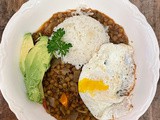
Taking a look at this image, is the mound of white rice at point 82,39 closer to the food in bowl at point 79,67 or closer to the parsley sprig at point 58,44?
the food in bowl at point 79,67

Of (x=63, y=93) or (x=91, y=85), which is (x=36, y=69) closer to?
(x=63, y=93)

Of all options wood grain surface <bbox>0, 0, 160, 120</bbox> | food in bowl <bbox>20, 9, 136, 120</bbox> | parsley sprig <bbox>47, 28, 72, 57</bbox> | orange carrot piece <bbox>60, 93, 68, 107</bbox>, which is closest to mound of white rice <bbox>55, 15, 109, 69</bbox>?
food in bowl <bbox>20, 9, 136, 120</bbox>

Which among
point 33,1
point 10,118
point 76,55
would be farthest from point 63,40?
point 10,118

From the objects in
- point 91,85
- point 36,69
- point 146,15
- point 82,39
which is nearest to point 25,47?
point 36,69

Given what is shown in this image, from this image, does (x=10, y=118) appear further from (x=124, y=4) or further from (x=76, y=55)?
(x=124, y=4)

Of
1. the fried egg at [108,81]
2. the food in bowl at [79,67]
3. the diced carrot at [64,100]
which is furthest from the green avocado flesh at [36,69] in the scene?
the fried egg at [108,81]

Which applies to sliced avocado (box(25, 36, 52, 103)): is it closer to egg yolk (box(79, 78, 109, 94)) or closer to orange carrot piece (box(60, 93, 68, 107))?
orange carrot piece (box(60, 93, 68, 107))

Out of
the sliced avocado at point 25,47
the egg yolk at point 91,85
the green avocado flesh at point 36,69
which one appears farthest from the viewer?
the sliced avocado at point 25,47
